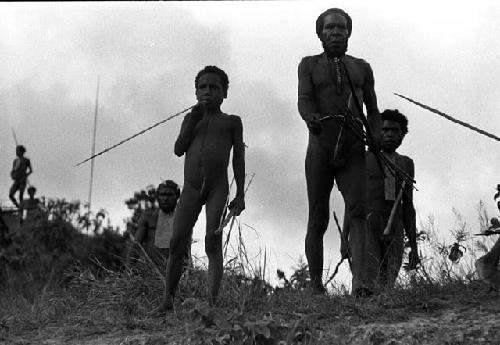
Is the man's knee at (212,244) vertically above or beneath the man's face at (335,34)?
beneath

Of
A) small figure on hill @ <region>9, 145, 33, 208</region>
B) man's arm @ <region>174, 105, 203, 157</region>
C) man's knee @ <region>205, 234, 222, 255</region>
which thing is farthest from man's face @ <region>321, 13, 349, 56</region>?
small figure on hill @ <region>9, 145, 33, 208</region>

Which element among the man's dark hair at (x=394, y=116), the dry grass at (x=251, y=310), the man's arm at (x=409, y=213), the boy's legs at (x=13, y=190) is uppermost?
the boy's legs at (x=13, y=190)

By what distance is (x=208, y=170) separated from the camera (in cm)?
643

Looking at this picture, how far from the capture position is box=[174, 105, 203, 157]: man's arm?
258 inches

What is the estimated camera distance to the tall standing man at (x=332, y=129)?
671cm

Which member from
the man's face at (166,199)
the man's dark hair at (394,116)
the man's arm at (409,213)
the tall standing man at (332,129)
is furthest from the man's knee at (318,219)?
the man's face at (166,199)

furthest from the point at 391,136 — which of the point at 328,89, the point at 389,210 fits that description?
the point at 328,89

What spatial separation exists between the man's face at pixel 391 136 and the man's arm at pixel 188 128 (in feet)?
6.58

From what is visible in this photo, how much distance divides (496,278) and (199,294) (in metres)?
2.47

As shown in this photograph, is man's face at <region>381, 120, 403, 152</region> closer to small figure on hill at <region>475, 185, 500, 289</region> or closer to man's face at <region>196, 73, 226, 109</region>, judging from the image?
man's face at <region>196, 73, 226, 109</region>

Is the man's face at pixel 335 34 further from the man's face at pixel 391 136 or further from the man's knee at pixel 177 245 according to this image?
the man's knee at pixel 177 245

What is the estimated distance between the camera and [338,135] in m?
6.76

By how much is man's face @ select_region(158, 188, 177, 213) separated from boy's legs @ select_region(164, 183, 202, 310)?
2727mm

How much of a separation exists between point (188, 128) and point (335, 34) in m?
1.29
